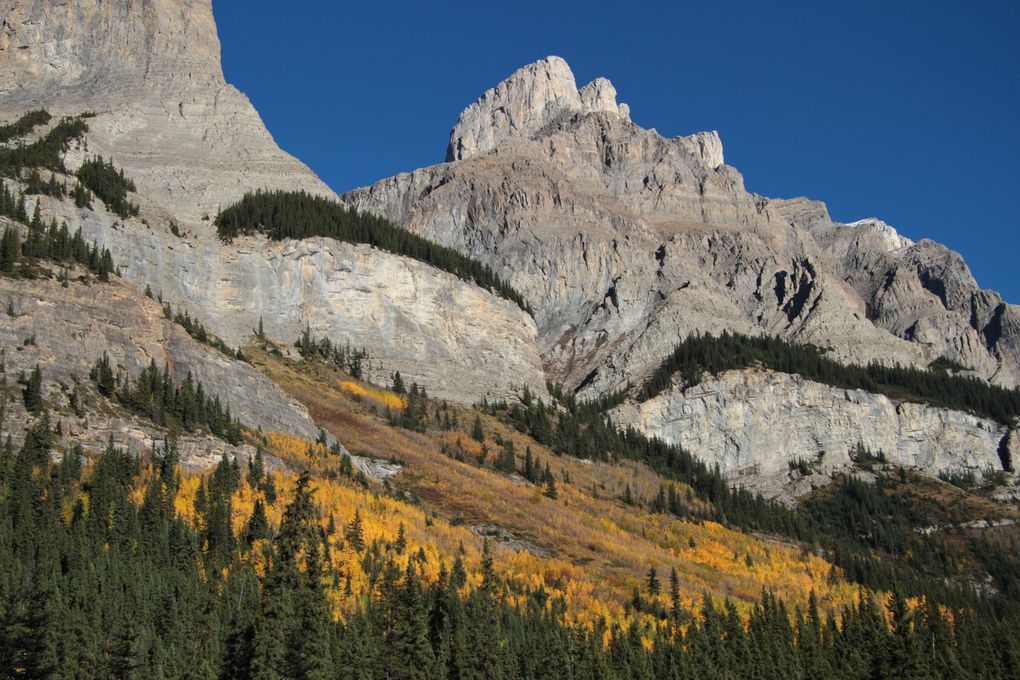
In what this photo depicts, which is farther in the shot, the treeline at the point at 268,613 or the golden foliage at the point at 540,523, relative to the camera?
the golden foliage at the point at 540,523

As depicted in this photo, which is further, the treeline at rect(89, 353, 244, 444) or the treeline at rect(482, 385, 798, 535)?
the treeline at rect(482, 385, 798, 535)

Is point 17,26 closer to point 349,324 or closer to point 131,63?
point 131,63

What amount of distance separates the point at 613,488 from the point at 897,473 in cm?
7108

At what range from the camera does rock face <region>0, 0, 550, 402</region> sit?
153 meters

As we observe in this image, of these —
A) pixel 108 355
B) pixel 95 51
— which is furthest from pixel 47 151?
pixel 108 355

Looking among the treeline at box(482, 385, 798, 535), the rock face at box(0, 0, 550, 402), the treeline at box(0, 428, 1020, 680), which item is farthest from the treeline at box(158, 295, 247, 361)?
the treeline at box(482, 385, 798, 535)

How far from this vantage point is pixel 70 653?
58.6 metres

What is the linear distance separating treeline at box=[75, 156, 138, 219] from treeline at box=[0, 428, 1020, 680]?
67372 millimetres

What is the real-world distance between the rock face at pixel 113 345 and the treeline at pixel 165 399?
1.35 metres

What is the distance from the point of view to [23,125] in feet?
511

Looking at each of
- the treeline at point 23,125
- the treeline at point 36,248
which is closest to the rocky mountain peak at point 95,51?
the treeline at point 23,125

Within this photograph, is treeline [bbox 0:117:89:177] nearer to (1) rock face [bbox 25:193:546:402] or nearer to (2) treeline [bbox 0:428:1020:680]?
(1) rock face [bbox 25:193:546:402]

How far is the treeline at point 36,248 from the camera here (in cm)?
9950

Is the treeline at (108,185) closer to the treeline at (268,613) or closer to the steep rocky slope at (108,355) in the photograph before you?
the steep rocky slope at (108,355)
